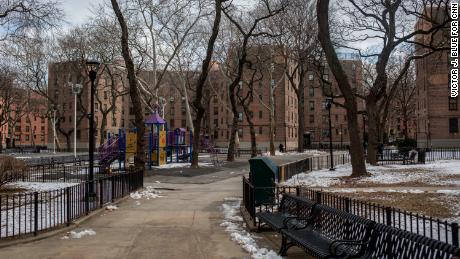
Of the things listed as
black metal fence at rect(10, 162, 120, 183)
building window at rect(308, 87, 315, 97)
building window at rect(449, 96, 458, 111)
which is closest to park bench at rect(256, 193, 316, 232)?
black metal fence at rect(10, 162, 120, 183)

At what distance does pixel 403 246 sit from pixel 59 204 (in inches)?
444

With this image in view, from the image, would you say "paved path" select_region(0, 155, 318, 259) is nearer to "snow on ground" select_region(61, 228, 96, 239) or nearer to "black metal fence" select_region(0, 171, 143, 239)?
"snow on ground" select_region(61, 228, 96, 239)

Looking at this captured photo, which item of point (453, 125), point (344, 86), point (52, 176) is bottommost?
point (52, 176)

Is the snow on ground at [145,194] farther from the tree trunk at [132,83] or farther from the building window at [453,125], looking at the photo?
the building window at [453,125]

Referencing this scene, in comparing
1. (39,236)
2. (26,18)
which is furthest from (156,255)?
(26,18)

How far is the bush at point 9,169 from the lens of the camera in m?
16.5

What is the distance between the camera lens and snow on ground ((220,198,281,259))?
8.25 metres

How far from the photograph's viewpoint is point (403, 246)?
17.6 feet

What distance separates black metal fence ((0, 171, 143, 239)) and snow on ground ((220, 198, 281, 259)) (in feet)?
11.8

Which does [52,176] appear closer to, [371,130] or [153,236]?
[153,236]

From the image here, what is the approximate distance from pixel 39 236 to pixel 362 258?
21.8ft

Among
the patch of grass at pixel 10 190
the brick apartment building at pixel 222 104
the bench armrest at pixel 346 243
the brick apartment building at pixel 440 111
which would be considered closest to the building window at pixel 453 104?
the brick apartment building at pixel 440 111

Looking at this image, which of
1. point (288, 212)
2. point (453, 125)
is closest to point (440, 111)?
point (453, 125)

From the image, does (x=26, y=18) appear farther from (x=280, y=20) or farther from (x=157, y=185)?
(x=280, y=20)
